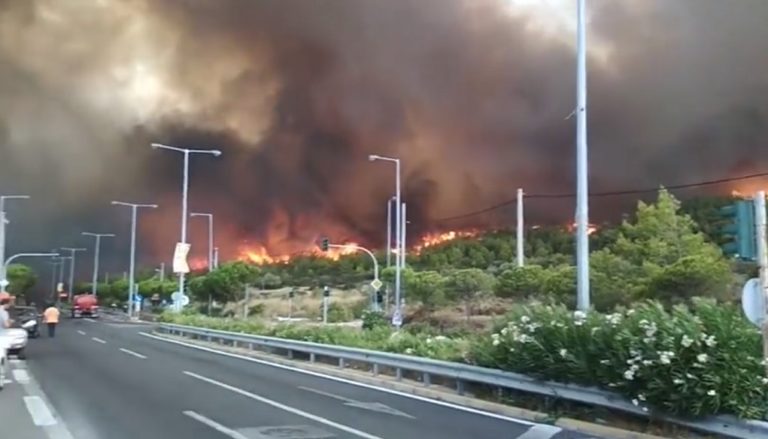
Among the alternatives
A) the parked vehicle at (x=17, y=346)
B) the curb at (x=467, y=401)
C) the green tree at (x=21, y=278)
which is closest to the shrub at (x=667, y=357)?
the curb at (x=467, y=401)

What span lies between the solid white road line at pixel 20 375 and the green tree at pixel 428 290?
4047cm

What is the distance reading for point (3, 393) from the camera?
16719 millimetres

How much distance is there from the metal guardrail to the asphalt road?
73 centimetres

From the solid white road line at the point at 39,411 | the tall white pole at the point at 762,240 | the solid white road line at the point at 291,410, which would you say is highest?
the tall white pole at the point at 762,240

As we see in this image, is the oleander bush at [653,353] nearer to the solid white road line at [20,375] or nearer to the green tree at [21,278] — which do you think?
the solid white road line at [20,375]

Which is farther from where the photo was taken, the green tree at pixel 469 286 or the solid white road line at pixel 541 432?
the green tree at pixel 469 286

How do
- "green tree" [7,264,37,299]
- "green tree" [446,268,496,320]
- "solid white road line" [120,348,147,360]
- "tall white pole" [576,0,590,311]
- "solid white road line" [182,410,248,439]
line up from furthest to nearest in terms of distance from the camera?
"green tree" [7,264,37,299] < "green tree" [446,268,496,320] < "solid white road line" [120,348,147,360] < "tall white pole" [576,0,590,311] < "solid white road line" [182,410,248,439]

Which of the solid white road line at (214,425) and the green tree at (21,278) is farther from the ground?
the green tree at (21,278)

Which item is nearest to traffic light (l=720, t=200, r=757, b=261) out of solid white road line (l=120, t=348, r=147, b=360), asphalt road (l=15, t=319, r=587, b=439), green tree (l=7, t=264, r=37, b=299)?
asphalt road (l=15, t=319, r=587, b=439)

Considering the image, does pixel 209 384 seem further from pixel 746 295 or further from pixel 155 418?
pixel 746 295

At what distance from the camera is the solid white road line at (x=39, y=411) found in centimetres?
1275

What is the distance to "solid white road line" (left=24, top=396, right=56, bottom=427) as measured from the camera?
41.8 feet

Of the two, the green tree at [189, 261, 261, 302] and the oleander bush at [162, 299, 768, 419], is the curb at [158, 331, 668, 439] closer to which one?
the oleander bush at [162, 299, 768, 419]

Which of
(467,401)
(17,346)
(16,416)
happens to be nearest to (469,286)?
(17,346)
